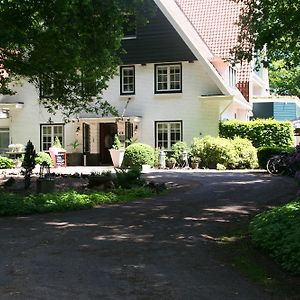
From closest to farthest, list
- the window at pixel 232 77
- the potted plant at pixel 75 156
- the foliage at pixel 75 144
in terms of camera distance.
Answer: the foliage at pixel 75 144
the potted plant at pixel 75 156
the window at pixel 232 77

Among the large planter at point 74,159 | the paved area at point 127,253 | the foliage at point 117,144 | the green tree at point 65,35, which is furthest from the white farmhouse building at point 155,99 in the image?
the paved area at point 127,253

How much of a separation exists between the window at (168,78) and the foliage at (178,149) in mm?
3259

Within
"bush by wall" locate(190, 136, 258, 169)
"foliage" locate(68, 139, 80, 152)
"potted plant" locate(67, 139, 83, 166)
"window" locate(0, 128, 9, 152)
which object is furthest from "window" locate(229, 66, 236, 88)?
"window" locate(0, 128, 9, 152)

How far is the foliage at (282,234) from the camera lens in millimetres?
6797


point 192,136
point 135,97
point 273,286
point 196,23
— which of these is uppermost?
point 196,23

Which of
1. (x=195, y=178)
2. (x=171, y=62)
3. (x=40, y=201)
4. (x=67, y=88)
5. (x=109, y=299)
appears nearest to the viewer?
(x=109, y=299)

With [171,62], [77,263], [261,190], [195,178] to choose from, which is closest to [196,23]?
[171,62]

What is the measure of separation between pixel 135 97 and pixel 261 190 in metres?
15.5

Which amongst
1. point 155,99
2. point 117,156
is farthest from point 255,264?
point 155,99

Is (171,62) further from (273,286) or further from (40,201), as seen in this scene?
(273,286)

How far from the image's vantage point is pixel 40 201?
12234mm

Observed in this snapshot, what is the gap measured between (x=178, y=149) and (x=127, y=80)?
215 inches

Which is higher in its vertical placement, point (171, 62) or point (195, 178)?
point (171, 62)

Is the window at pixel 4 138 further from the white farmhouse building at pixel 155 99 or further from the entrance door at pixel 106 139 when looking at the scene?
the entrance door at pixel 106 139
